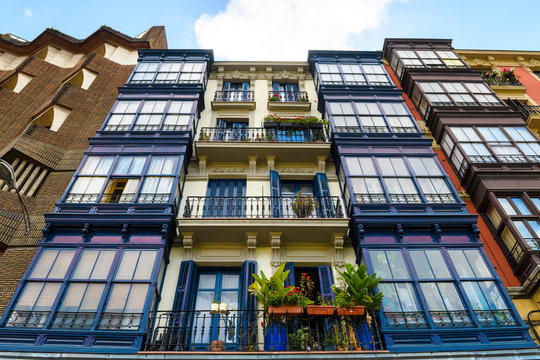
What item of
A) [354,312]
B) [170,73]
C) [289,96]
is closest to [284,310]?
[354,312]

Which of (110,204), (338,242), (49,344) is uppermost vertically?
(110,204)

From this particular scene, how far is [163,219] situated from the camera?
11945mm

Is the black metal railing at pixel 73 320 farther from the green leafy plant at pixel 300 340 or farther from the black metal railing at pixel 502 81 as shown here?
the black metal railing at pixel 502 81

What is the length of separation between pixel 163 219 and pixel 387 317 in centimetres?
736

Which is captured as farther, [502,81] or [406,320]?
[502,81]

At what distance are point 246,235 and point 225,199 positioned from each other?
2.15 m

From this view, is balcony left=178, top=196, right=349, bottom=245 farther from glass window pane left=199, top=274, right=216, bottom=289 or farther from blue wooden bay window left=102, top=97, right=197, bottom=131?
blue wooden bay window left=102, top=97, right=197, bottom=131

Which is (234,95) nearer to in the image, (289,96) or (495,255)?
A: (289,96)

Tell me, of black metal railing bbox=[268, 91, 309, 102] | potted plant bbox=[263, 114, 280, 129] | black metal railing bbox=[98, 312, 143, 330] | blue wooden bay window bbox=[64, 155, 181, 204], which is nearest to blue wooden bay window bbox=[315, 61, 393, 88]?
black metal railing bbox=[268, 91, 309, 102]

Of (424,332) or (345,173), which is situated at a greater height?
(345,173)

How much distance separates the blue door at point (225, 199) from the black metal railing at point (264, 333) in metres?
4.06

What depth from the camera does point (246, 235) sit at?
12.5 m

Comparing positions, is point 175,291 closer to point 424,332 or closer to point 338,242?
point 338,242

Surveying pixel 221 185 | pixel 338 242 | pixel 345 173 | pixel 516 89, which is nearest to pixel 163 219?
pixel 221 185
